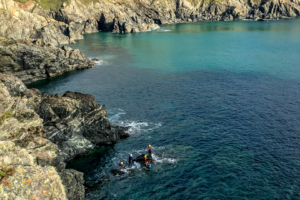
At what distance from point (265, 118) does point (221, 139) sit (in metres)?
16.9

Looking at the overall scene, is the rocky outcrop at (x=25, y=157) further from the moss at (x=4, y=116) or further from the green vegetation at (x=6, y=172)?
the green vegetation at (x=6, y=172)

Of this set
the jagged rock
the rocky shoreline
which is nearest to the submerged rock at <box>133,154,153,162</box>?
the rocky shoreline

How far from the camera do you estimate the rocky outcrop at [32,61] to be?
96750 millimetres

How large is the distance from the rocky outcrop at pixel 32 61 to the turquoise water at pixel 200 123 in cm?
616

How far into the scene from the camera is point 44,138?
4128cm

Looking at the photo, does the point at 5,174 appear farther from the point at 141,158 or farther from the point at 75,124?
the point at 75,124

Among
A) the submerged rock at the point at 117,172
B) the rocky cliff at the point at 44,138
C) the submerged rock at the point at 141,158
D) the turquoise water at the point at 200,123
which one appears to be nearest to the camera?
the rocky cliff at the point at 44,138

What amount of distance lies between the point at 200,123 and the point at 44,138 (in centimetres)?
3877

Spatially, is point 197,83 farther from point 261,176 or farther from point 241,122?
point 261,176

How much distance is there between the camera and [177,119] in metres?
67.9

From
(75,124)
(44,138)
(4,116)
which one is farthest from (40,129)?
(75,124)

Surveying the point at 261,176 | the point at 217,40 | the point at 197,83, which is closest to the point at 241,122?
the point at 261,176

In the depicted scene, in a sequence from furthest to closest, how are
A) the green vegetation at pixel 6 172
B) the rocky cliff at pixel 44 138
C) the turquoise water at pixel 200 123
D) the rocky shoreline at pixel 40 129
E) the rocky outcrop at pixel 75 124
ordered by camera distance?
the rocky outcrop at pixel 75 124
the turquoise water at pixel 200 123
the rocky shoreline at pixel 40 129
the rocky cliff at pixel 44 138
the green vegetation at pixel 6 172

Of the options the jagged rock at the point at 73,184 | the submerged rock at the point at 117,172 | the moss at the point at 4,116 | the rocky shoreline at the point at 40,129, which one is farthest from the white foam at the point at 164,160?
the moss at the point at 4,116
